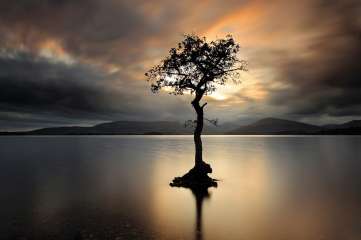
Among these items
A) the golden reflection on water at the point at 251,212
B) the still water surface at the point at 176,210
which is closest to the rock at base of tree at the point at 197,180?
the still water surface at the point at 176,210

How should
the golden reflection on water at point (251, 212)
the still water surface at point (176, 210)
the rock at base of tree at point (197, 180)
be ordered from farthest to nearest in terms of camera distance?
the rock at base of tree at point (197, 180), the golden reflection on water at point (251, 212), the still water surface at point (176, 210)

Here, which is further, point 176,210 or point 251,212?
point 176,210

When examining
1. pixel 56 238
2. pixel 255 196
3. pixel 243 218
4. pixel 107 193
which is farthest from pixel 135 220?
pixel 255 196

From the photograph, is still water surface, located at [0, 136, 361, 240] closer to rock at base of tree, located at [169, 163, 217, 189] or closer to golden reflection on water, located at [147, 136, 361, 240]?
golden reflection on water, located at [147, 136, 361, 240]

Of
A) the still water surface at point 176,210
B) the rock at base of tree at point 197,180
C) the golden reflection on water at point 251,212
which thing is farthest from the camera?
the rock at base of tree at point 197,180

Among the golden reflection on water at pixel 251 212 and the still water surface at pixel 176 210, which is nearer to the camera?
the still water surface at pixel 176 210

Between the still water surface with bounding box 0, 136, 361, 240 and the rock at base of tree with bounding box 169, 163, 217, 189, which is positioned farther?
the rock at base of tree with bounding box 169, 163, 217, 189

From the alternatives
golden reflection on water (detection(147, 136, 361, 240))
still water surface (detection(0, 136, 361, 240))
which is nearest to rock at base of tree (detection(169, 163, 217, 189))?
still water surface (detection(0, 136, 361, 240))

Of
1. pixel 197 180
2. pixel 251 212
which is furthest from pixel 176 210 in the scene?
Result: pixel 197 180

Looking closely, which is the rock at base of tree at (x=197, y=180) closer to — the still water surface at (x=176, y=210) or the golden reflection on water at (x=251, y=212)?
the still water surface at (x=176, y=210)

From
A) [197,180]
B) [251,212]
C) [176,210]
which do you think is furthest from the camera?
[197,180]

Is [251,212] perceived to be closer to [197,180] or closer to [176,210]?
[176,210]

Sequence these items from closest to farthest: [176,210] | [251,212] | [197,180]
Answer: [251,212] → [176,210] → [197,180]

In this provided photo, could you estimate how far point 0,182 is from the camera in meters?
39.4
